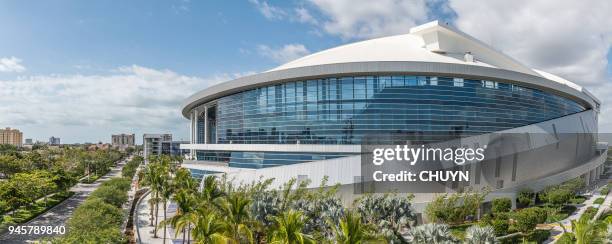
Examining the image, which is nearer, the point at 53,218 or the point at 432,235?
the point at 432,235

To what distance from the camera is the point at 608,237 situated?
1897 centimetres

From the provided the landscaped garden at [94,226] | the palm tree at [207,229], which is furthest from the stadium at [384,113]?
the palm tree at [207,229]

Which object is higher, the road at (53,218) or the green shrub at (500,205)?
the green shrub at (500,205)

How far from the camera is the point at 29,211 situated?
4800 centimetres

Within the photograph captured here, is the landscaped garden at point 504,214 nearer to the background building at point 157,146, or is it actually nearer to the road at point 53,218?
the road at point 53,218

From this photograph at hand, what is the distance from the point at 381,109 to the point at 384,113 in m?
0.55

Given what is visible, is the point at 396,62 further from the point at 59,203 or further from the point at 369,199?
the point at 59,203

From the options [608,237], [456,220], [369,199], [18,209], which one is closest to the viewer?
[608,237]

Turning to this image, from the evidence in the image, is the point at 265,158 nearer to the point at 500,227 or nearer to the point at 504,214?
the point at 504,214

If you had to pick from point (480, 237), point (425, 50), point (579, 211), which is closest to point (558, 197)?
point (579, 211)

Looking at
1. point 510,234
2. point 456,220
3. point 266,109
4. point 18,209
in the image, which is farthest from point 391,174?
point 18,209

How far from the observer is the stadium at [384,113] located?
42.7 m

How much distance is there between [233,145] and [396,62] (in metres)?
23.0

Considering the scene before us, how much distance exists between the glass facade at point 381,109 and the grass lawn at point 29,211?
2709cm
